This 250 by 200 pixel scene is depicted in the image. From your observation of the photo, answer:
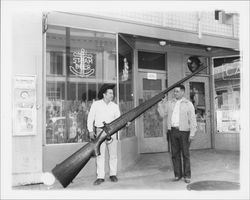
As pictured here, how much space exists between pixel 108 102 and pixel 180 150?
62.9 inches

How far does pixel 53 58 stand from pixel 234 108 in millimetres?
5765

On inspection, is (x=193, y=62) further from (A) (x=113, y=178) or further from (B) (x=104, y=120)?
(A) (x=113, y=178)

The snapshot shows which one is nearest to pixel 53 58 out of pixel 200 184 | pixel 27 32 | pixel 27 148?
pixel 27 32

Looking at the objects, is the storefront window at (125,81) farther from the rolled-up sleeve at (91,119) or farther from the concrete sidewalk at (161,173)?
the rolled-up sleeve at (91,119)

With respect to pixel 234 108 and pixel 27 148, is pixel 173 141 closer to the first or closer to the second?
pixel 27 148

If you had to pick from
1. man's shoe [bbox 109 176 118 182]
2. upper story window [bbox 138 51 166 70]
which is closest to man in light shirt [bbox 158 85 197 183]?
man's shoe [bbox 109 176 118 182]

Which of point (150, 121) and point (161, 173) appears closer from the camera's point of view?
point (161, 173)

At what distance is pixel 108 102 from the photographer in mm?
5176

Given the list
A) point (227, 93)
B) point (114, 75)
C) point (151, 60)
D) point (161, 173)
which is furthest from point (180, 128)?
point (227, 93)

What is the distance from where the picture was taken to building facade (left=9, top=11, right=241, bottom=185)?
4883 millimetres

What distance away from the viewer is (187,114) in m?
4.99

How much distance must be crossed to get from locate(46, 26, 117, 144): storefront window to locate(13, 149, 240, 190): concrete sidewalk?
1.06 m

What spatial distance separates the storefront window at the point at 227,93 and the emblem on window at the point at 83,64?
4.62 m

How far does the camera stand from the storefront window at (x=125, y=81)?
6.37 m
